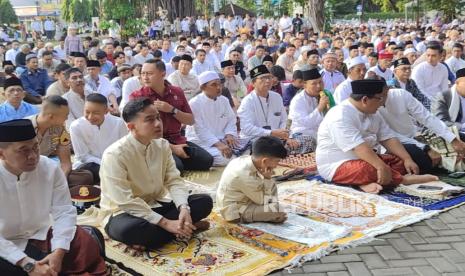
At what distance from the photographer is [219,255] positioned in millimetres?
3623

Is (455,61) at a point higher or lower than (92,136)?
higher

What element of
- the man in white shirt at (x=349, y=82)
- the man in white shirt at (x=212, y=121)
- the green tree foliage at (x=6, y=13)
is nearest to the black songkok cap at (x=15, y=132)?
the man in white shirt at (x=212, y=121)

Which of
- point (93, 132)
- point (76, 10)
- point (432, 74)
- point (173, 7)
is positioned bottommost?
point (93, 132)

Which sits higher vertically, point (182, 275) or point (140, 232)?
point (140, 232)

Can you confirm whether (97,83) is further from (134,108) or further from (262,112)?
(134,108)

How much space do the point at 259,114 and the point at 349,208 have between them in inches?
90.4

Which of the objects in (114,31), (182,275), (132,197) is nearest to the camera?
(182,275)

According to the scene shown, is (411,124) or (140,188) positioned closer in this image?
(140,188)

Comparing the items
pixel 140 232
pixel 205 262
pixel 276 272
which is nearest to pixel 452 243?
pixel 276 272

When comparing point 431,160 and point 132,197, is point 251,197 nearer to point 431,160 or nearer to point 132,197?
point 132,197

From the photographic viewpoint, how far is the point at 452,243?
382cm

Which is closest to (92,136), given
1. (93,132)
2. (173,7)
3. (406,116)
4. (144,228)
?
(93,132)

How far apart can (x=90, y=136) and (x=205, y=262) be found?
2.14m

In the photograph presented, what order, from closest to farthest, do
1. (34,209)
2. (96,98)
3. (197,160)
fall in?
(34,209), (96,98), (197,160)
